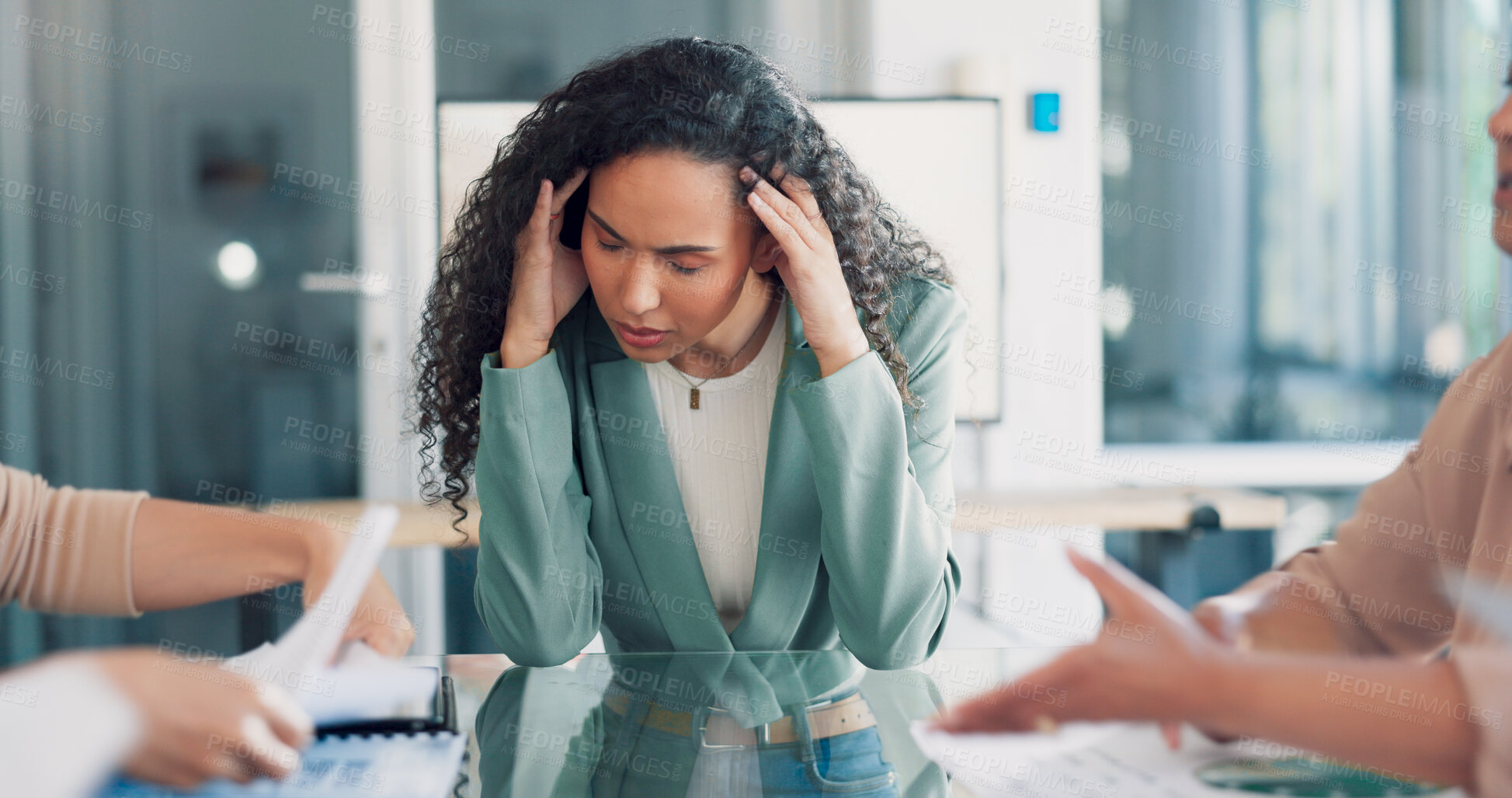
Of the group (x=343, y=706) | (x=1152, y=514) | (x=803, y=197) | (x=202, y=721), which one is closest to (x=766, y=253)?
(x=803, y=197)

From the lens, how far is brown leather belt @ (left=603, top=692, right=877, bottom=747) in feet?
2.51

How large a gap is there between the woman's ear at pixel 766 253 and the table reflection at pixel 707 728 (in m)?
0.42

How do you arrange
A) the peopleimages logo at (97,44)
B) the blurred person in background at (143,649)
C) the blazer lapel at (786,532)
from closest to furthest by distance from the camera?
the blurred person in background at (143,649)
the blazer lapel at (786,532)
the peopleimages logo at (97,44)

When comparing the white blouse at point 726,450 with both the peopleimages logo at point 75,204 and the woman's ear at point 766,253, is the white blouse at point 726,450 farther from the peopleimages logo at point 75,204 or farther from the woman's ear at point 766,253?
the peopleimages logo at point 75,204

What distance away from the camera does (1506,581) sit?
52 cm

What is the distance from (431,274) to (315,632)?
6.36 feet

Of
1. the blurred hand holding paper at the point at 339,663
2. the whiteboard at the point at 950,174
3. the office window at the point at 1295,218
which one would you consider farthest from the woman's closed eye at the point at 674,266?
the office window at the point at 1295,218

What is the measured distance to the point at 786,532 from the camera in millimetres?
1169

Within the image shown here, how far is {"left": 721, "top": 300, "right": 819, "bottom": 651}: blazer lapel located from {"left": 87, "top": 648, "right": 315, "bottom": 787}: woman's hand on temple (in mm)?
606

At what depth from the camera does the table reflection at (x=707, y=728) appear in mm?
682

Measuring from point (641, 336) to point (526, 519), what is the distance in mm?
230

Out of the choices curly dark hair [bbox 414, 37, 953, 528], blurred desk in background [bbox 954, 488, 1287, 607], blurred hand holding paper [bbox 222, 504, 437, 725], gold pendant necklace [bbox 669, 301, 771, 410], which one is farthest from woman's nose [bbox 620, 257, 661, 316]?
blurred desk in background [bbox 954, 488, 1287, 607]

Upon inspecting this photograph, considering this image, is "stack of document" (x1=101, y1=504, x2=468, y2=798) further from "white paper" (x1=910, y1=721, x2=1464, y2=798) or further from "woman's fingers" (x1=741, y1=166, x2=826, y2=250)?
"woman's fingers" (x1=741, y1=166, x2=826, y2=250)

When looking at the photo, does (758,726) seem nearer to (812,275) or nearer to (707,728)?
(707,728)
